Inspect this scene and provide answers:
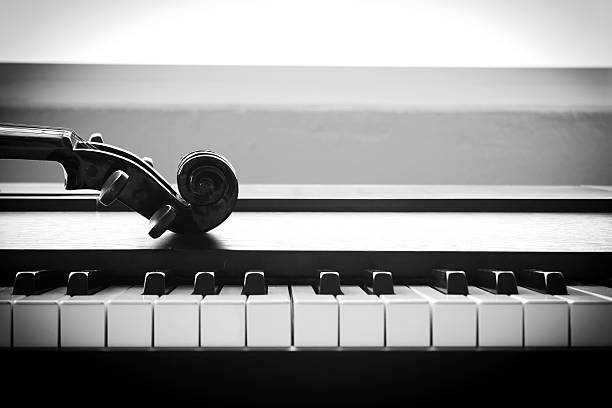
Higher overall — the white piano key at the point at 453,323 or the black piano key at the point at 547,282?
the black piano key at the point at 547,282

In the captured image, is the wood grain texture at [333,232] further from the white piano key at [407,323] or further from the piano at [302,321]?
the white piano key at [407,323]

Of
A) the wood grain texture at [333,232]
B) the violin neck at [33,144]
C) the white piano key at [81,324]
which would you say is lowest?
the white piano key at [81,324]

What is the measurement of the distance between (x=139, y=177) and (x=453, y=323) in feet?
1.79

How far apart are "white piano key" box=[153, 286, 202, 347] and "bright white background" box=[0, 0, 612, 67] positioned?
959 mm

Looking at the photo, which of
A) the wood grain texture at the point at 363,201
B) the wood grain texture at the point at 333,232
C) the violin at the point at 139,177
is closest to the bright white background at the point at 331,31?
the wood grain texture at the point at 363,201

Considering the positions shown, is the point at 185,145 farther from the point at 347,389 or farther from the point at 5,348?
the point at 347,389

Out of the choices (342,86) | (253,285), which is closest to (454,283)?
(253,285)

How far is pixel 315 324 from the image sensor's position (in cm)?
57

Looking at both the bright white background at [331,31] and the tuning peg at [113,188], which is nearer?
the tuning peg at [113,188]

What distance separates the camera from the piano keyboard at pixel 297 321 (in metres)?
0.56

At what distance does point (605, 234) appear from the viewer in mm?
832

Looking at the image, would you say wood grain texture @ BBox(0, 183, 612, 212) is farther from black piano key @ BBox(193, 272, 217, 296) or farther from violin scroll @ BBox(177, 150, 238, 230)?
black piano key @ BBox(193, 272, 217, 296)

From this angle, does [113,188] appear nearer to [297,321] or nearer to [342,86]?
[297,321]

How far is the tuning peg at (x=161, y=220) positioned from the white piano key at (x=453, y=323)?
0.42 metres
